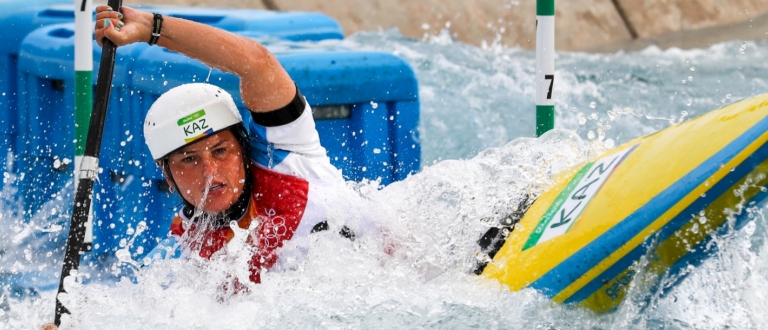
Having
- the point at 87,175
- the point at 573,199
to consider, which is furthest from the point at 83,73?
the point at 573,199

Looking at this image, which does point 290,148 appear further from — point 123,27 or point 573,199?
point 573,199

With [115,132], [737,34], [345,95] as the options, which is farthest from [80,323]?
[737,34]

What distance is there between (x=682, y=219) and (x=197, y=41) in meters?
1.12

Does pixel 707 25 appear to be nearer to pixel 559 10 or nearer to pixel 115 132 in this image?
pixel 559 10

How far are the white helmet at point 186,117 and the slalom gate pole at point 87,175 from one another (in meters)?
0.13

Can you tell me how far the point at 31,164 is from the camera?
177 inches

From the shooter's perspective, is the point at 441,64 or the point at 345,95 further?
the point at 441,64

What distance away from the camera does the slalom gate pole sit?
8.23 feet

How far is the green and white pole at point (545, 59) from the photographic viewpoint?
130 inches

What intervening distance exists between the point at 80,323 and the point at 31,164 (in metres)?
2.22

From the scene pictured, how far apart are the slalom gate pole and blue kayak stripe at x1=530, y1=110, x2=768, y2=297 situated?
109 centimetres

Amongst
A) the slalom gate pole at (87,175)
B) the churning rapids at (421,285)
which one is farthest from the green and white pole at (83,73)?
the slalom gate pole at (87,175)

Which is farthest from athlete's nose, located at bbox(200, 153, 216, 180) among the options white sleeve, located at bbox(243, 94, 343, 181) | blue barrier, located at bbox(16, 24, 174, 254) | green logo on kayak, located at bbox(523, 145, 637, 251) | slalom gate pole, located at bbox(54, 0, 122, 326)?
blue barrier, located at bbox(16, 24, 174, 254)

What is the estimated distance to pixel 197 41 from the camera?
7.88ft
